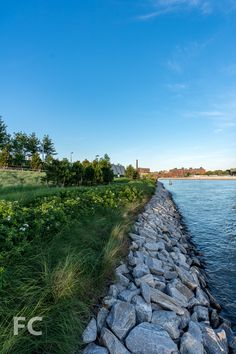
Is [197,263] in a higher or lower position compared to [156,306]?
lower

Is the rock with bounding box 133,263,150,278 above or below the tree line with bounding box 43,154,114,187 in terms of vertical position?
below

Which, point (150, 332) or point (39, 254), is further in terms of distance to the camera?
point (39, 254)

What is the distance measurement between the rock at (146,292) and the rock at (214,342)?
2.86 feet

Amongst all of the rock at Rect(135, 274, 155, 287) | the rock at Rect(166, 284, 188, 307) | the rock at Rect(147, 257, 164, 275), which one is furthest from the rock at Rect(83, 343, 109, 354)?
the rock at Rect(147, 257, 164, 275)

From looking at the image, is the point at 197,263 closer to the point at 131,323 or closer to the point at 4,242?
the point at 131,323

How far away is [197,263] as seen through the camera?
783 centimetres

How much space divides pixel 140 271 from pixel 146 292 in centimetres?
73

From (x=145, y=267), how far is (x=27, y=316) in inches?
106

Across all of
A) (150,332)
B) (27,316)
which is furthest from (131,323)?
(27,316)

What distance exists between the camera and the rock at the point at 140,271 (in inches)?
179

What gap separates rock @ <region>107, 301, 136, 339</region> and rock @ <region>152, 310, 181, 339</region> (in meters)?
0.38

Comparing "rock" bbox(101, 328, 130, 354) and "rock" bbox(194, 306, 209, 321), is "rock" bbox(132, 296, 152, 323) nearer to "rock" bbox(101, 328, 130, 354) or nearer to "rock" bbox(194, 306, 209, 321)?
"rock" bbox(101, 328, 130, 354)

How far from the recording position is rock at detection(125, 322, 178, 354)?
289 cm

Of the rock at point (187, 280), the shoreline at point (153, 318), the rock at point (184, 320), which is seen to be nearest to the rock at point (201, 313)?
the shoreline at point (153, 318)
